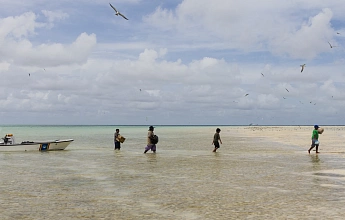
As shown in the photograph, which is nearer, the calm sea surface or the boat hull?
the calm sea surface

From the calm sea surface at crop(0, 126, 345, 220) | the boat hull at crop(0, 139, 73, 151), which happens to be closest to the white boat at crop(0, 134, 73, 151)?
the boat hull at crop(0, 139, 73, 151)

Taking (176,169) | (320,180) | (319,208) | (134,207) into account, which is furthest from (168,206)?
(176,169)

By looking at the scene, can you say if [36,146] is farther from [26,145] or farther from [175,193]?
[175,193]

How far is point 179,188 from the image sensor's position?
1342 cm

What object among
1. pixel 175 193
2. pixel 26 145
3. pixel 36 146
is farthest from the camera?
pixel 36 146

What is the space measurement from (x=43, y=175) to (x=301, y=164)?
516 inches

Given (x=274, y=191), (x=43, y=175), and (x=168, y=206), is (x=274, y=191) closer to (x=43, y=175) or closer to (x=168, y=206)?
(x=168, y=206)

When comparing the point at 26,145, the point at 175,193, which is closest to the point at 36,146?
the point at 26,145

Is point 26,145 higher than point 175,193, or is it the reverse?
point 26,145

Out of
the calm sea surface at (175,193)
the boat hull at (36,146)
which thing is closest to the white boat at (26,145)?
the boat hull at (36,146)

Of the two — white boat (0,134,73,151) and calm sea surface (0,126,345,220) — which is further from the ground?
white boat (0,134,73,151)

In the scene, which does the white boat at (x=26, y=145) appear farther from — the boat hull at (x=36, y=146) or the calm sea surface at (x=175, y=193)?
the calm sea surface at (x=175, y=193)

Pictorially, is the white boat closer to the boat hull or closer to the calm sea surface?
the boat hull

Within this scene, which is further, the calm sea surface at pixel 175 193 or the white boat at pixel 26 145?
the white boat at pixel 26 145
